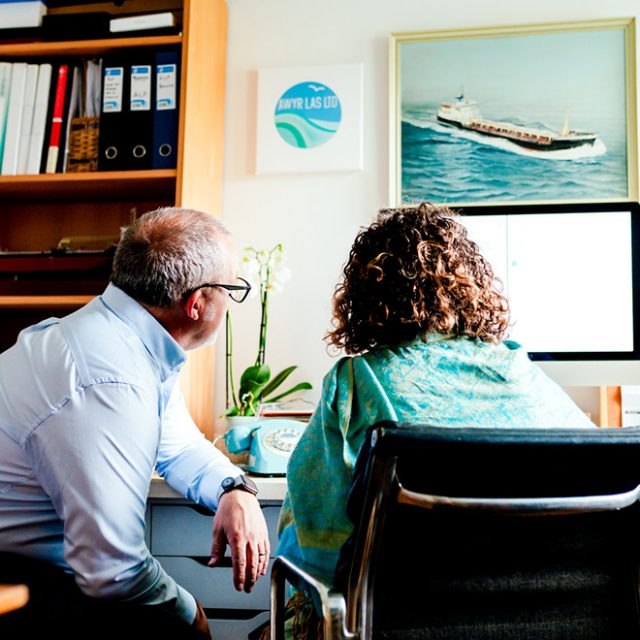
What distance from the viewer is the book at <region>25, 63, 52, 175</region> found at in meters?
1.96

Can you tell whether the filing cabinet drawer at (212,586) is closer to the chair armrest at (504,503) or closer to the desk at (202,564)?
the desk at (202,564)

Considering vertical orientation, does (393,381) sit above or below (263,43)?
below

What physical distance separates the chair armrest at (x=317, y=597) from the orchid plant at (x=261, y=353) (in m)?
0.75

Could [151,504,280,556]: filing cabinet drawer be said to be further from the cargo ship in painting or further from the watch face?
the cargo ship in painting

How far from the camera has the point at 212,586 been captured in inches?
58.6

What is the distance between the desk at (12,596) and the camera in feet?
3.10

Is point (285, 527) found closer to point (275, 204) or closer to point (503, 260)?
point (503, 260)

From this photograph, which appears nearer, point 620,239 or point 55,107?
point 620,239

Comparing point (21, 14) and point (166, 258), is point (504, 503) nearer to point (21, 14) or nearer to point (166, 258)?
point (166, 258)

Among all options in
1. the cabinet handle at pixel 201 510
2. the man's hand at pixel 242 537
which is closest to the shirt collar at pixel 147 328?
the man's hand at pixel 242 537

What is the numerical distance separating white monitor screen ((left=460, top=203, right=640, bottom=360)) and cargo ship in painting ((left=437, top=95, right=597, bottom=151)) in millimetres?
418

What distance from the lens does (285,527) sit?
1.15 meters

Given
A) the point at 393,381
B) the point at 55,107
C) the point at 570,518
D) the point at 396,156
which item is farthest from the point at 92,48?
the point at 570,518

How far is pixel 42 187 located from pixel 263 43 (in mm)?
803
